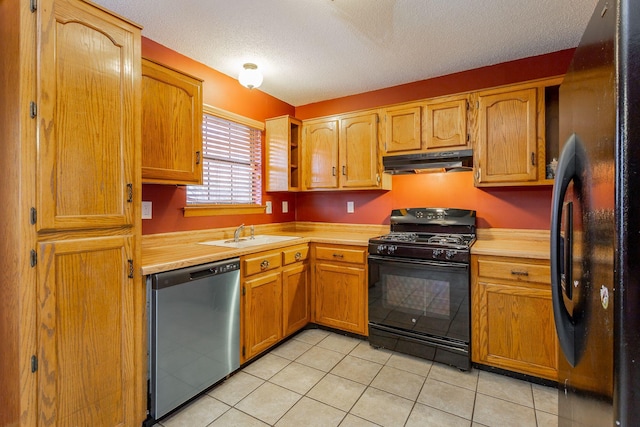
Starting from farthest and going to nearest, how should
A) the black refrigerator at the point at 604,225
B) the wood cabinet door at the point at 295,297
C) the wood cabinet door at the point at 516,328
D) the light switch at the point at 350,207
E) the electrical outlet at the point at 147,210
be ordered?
the light switch at the point at 350,207, the wood cabinet door at the point at 295,297, the electrical outlet at the point at 147,210, the wood cabinet door at the point at 516,328, the black refrigerator at the point at 604,225

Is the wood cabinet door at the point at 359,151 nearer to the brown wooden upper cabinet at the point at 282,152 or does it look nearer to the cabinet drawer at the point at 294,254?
the brown wooden upper cabinet at the point at 282,152

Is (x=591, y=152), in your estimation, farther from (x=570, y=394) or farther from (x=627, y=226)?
(x=570, y=394)

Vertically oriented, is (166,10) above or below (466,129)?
above

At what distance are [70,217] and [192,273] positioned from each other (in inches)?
27.7

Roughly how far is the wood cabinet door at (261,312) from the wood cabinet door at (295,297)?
0.07 meters

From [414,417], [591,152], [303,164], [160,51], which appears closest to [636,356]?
[591,152]

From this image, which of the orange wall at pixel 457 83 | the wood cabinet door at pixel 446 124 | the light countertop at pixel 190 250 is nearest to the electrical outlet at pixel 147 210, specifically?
the light countertop at pixel 190 250

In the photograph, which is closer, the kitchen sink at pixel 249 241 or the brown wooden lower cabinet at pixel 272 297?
the brown wooden lower cabinet at pixel 272 297

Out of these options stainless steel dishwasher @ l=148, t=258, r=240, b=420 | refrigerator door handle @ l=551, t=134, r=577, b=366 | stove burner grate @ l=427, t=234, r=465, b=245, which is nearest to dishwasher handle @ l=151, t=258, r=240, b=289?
stainless steel dishwasher @ l=148, t=258, r=240, b=420

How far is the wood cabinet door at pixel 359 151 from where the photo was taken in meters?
3.10

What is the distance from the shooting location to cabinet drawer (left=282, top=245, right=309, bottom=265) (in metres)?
2.74

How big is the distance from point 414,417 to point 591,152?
1.78 meters

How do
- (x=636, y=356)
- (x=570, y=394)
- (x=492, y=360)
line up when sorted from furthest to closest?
(x=492, y=360), (x=570, y=394), (x=636, y=356)

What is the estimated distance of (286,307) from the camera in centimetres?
277
